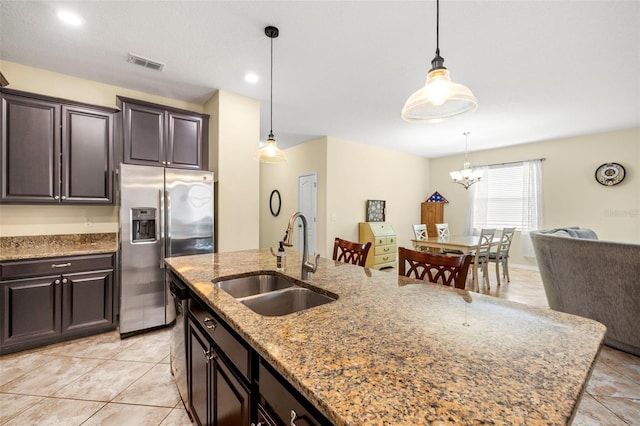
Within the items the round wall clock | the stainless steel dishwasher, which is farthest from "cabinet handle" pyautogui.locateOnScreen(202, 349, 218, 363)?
the round wall clock

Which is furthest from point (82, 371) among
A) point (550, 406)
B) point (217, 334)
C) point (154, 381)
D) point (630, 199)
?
point (630, 199)

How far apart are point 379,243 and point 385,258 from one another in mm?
385

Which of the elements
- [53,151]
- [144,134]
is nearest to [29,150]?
[53,151]

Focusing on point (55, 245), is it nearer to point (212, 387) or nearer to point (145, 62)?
point (145, 62)

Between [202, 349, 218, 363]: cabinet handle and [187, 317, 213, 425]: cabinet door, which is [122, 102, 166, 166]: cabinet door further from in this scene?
[202, 349, 218, 363]: cabinet handle

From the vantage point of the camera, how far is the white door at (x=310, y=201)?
541 centimetres

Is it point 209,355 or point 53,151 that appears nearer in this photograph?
point 209,355

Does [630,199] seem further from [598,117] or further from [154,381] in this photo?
[154,381]

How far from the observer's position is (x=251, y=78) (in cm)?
295

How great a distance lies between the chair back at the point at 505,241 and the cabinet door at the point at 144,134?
16.1 feet

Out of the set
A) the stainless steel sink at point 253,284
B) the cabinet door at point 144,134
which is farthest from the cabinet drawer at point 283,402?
the cabinet door at point 144,134

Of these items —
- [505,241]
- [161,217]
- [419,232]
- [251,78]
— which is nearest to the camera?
[161,217]

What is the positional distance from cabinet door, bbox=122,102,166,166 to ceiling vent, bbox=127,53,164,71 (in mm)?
442

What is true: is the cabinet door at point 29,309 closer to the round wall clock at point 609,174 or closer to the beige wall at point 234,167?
the beige wall at point 234,167
